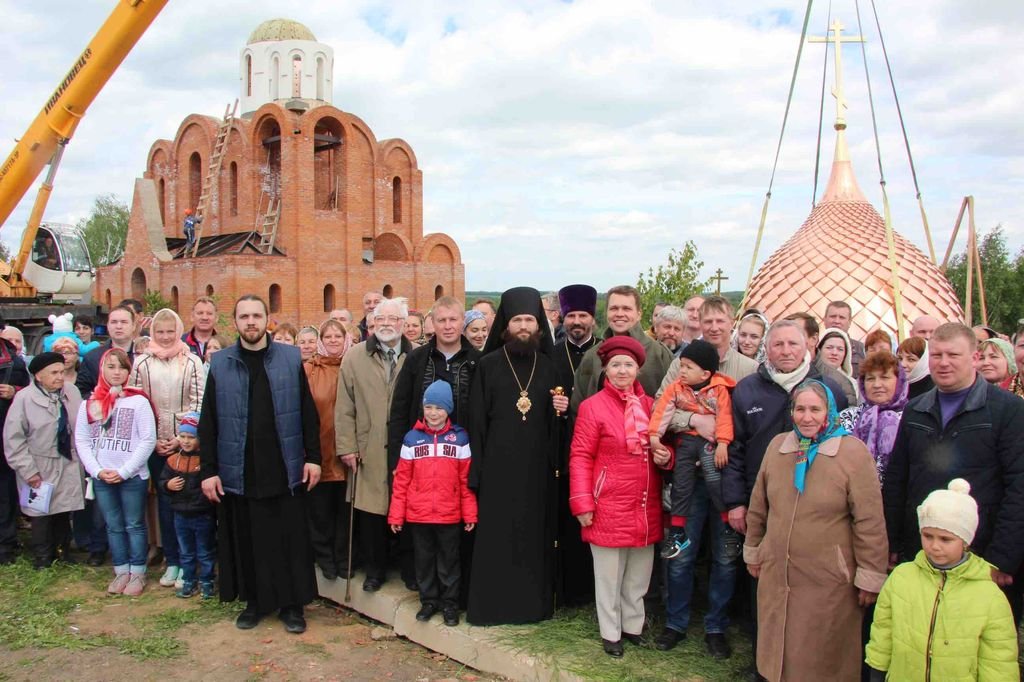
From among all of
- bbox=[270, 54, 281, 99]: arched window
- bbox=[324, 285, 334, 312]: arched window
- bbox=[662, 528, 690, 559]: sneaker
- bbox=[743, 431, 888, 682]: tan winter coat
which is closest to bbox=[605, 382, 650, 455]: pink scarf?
bbox=[662, 528, 690, 559]: sneaker

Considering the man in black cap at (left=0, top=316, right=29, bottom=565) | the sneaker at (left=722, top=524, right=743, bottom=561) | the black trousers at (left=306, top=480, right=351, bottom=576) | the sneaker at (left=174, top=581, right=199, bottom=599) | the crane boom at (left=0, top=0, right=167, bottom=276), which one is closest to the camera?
the sneaker at (left=722, top=524, right=743, bottom=561)

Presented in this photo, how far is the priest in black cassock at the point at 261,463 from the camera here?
496 centimetres

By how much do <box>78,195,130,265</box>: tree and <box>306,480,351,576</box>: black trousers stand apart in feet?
162

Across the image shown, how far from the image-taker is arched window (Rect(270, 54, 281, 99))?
33312 mm

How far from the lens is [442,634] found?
4742 mm

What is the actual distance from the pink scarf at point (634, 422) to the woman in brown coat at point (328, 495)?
81.2 inches

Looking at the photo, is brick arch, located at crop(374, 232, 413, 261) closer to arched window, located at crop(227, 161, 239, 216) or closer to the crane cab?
arched window, located at crop(227, 161, 239, 216)

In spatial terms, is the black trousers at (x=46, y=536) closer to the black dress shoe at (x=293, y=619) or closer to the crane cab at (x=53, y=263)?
the black dress shoe at (x=293, y=619)

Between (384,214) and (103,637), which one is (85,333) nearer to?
(103,637)

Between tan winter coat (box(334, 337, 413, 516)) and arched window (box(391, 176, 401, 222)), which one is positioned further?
arched window (box(391, 176, 401, 222))

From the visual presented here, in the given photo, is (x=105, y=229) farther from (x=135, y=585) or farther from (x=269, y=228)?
(x=135, y=585)

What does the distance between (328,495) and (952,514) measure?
3.81m

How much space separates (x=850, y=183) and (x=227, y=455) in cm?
629

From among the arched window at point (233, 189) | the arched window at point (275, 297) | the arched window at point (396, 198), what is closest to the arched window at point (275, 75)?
the arched window at point (233, 189)
